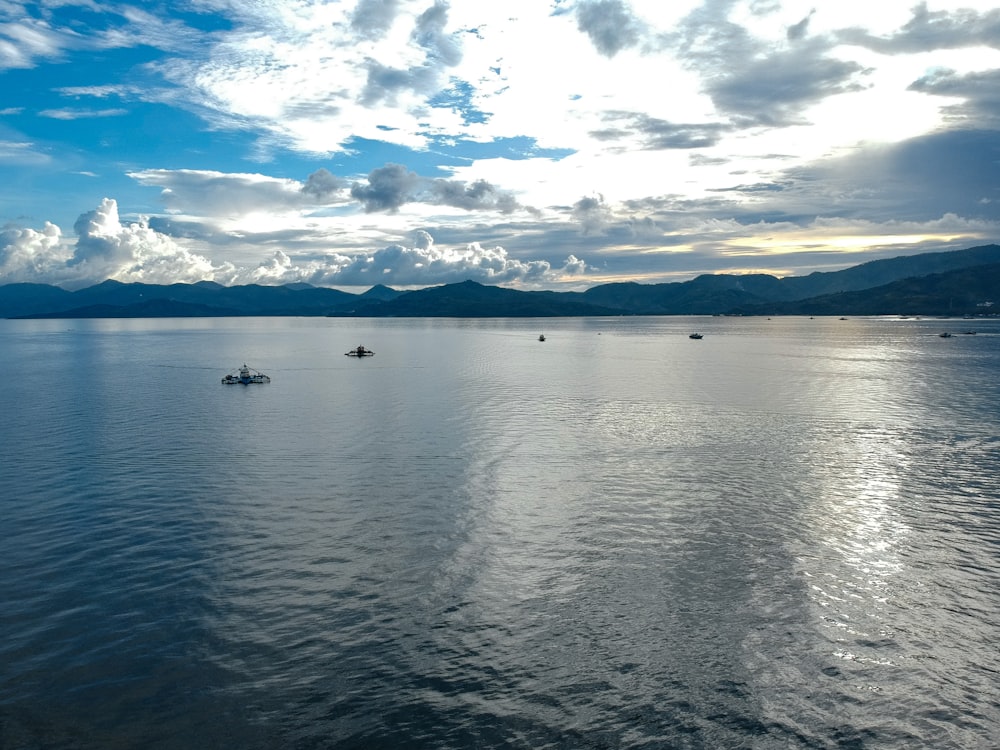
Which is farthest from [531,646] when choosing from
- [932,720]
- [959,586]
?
[959,586]

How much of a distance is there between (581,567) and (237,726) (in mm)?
21219

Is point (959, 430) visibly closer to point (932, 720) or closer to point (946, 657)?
point (946, 657)

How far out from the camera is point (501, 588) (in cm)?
3709

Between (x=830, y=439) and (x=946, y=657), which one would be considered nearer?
(x=946, y=657)

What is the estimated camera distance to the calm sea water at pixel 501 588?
26016 mm

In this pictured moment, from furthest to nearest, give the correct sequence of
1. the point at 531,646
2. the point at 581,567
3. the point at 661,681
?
the point at 581,567 → the point at 531,646 → the point at 661,681

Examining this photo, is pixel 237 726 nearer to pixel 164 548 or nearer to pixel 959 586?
pixel 164 548

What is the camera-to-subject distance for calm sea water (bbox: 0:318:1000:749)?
26.0m

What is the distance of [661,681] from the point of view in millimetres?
28250

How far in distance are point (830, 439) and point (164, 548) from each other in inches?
2830

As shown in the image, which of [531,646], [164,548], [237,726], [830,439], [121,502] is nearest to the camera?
[237,726]

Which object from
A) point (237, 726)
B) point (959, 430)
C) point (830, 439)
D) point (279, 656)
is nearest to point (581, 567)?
point (279, 656)

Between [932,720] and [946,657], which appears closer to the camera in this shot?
[932,720]

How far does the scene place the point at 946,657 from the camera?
29.9m
